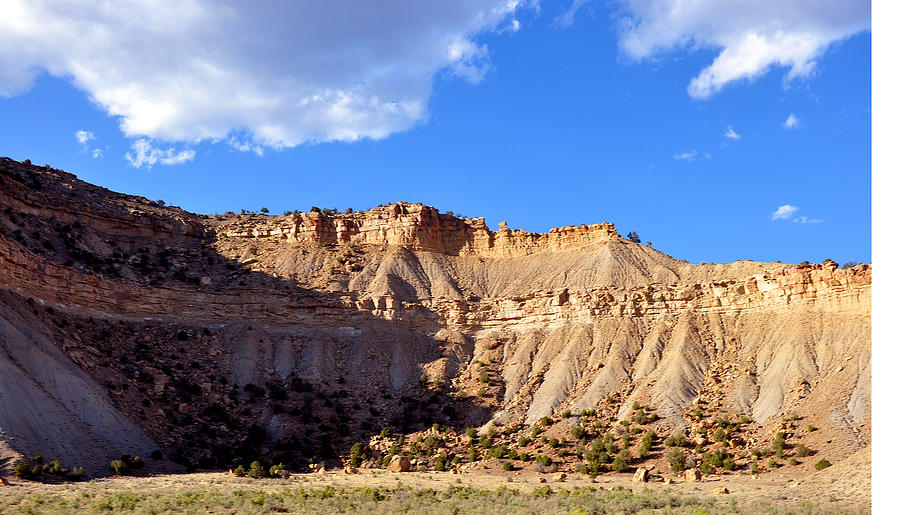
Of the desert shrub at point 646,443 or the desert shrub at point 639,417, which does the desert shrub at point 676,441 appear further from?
the desert shrub at point 639,417

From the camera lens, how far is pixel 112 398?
135ft

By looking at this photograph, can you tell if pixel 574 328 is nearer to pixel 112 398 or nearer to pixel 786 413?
pixel 786 413

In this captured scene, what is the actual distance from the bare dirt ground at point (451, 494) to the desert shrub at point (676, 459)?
2.01 m

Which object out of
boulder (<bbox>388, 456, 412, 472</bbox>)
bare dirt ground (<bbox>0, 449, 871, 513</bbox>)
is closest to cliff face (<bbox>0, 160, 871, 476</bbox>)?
boulder (<bbox>388, 456, 412, 472</bbox>)

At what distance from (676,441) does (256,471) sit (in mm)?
20496

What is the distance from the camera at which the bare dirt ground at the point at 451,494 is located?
83.1ft

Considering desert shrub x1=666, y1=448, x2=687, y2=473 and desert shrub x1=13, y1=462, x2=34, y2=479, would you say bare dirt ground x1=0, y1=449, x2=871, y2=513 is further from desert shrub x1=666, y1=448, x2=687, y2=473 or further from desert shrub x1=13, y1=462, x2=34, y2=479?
desert shrub x1=666, y1=448, x2=687, y2=473

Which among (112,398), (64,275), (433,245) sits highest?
(433,245)

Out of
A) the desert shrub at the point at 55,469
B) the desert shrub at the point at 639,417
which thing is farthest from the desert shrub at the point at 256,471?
the desert shrub at the point at 639,417

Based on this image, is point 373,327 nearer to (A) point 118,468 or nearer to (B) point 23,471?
(A) point 118,468
